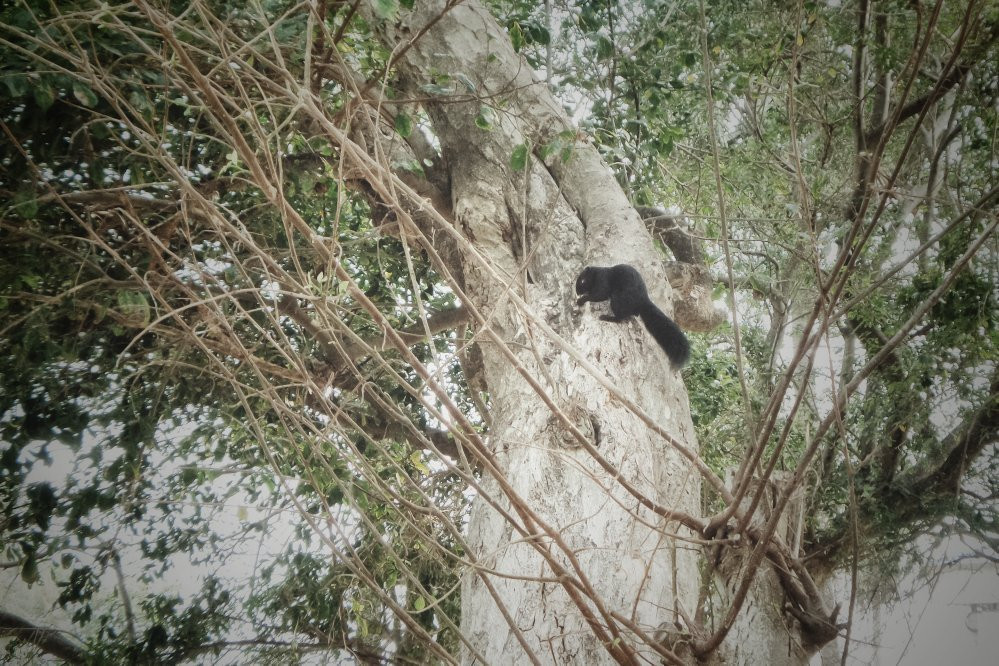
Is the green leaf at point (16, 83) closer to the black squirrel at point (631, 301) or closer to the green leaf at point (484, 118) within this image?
the green leaf at point (484, 118)

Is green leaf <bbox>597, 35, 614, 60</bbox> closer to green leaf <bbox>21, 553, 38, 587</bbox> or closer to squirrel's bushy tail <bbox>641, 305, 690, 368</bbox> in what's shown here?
squirrel's bushy tail <bbox>641, 305, 690, 368</bbox>

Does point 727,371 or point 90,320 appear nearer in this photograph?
point 90,320

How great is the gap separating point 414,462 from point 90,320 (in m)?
1.75

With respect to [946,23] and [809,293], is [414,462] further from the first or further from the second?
[946,23]

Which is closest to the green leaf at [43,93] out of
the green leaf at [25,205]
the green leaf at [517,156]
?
the green leaf at [25,205]

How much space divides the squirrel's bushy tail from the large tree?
0.07 m

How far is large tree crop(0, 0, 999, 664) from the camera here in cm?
120

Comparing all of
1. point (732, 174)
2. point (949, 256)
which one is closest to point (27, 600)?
point (732, 174)

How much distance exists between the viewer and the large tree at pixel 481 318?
3.92ft

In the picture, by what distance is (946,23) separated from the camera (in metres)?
2.80

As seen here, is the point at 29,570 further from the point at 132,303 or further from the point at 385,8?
the point at 385,8

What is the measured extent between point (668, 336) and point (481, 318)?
103 centimetres

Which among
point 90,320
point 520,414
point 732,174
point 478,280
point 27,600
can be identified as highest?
point 732,174

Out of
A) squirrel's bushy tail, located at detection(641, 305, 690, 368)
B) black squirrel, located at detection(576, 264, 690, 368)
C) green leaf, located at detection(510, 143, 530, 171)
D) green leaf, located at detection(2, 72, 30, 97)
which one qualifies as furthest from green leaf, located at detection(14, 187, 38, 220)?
squirrel's bushy tail, located at detection(641, 305, 690, 368)
